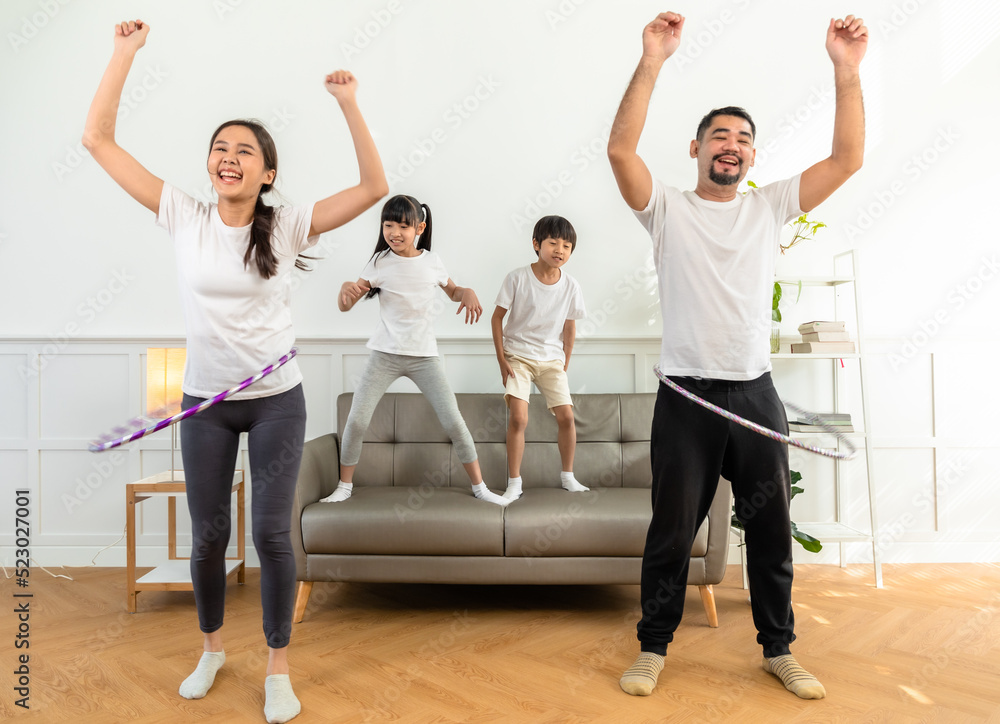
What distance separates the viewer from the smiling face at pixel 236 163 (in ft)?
5.61

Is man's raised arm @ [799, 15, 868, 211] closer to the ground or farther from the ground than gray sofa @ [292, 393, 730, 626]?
farther from the ground

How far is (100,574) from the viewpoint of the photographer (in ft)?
10.6

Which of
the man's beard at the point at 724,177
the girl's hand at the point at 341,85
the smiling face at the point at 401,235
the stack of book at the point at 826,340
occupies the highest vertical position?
the girl's hand at the point at 341,85

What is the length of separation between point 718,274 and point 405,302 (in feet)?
5.01

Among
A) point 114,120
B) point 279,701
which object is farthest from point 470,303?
point 279,701

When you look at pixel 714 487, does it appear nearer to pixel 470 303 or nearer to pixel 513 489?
pixel 513 489

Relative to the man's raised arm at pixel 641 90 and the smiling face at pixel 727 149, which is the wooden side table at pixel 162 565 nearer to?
the man's raised arm at pixel 641 90

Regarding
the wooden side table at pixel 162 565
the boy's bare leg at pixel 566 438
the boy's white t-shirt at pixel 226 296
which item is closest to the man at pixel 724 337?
the boy's white t-shirt at pixel 226 296

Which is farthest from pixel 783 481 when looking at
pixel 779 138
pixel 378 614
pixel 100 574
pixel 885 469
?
pixel 100 574

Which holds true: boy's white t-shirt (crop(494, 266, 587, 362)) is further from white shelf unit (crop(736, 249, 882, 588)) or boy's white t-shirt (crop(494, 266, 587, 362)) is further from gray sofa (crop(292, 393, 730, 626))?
white shelf unit (crop(736, 249, 882, 588))

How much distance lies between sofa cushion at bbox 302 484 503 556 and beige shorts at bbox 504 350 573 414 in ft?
2.31

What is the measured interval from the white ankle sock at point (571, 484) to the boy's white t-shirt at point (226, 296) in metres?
1.52

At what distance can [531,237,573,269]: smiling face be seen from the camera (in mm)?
3027

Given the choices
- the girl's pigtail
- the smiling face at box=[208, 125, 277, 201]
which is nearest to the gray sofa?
the girl's pigtail
